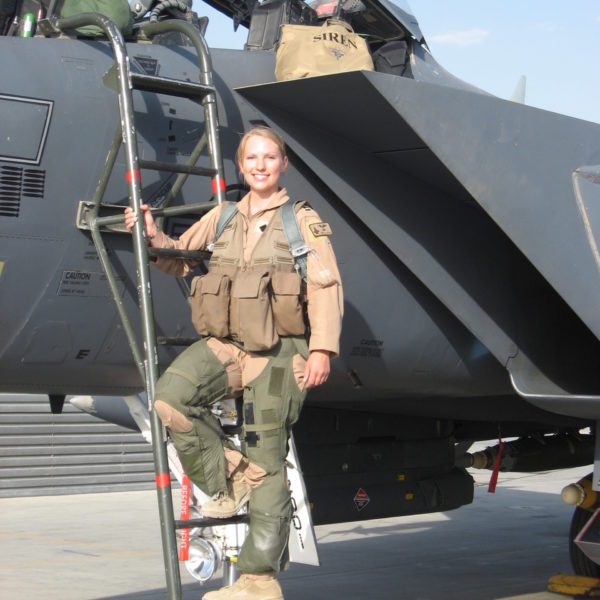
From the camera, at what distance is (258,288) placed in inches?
155

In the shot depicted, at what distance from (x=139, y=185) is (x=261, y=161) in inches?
20.4

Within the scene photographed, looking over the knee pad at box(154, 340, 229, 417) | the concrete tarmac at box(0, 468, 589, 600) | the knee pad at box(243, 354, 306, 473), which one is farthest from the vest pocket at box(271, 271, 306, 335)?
the concrete tarmac at box(0, 468, 589, 600)

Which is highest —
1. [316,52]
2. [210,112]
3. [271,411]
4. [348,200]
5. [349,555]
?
[316,52]

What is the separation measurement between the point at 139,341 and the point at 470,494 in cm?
392

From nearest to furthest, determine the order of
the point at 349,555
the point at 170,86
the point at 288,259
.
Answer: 1. the point at 288,259
2. the point at 170,86
3. the point at 349,555

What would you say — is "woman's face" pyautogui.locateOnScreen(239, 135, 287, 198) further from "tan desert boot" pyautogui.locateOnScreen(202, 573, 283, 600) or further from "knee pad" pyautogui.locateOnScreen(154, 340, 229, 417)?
"tan desert boot" pyautogui.locateOnScreen(202, 573, 283, 600)

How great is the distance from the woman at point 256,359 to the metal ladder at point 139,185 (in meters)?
0.10

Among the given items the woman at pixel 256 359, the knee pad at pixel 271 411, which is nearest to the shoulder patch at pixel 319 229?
the woman at pixel 256 359

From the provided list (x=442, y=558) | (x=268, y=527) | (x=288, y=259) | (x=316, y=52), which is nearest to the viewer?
(x=268, y=527)

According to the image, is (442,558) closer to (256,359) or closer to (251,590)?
(251,590)

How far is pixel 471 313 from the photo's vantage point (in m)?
5.20

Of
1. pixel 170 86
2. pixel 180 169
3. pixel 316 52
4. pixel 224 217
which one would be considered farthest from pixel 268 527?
pixel 316 52

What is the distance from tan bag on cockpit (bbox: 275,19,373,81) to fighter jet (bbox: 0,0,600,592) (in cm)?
16

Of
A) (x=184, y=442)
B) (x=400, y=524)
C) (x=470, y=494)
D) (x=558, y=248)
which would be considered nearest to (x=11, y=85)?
(x=184, y=442)
